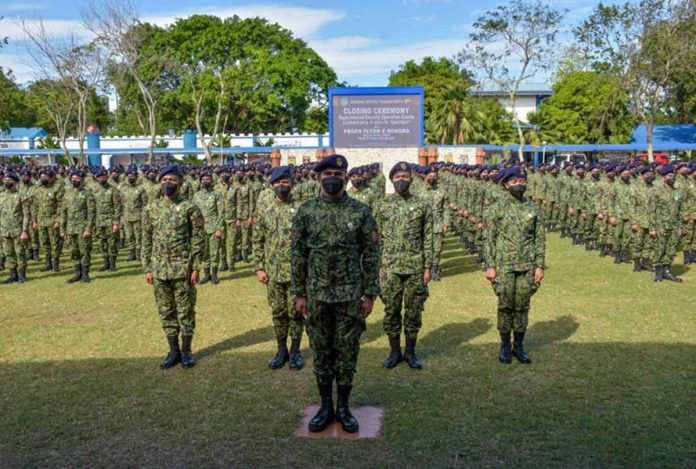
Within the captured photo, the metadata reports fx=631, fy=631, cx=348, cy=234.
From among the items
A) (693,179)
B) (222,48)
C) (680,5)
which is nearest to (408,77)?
(222,48)

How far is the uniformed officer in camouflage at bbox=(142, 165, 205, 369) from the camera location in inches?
258

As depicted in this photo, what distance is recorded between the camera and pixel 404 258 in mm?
6441

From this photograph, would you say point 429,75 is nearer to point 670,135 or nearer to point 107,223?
point 670,135

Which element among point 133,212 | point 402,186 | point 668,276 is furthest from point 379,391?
point 133,212

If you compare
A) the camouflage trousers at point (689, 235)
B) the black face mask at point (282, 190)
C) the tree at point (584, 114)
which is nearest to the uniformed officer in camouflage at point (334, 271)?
the black face mask at point (282, 190)

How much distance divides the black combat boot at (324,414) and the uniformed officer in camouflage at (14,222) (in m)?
8.23

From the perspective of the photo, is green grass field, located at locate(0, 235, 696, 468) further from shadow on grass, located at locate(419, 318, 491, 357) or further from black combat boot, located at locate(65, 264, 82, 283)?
black combat boot, located at locate(65, 264, 82, 283)

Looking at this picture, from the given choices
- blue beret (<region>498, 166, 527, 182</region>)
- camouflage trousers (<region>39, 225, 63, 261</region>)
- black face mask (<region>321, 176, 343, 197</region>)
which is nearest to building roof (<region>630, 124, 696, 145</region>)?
camouflage trousers (<region>39, 225, 63, 261</region>)

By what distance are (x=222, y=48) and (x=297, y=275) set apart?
46707mm

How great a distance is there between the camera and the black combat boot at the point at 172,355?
22.2ft

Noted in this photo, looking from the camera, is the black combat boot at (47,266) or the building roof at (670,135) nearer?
the black combat boot at (47,266)

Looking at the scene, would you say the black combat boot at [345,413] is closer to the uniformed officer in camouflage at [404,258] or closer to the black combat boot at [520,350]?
the uniformed officer in camouflage at [404,258]

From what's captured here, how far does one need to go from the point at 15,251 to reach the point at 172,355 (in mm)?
6314

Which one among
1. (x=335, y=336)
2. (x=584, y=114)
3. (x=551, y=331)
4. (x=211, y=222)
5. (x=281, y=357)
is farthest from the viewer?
(x=584, y=114)
